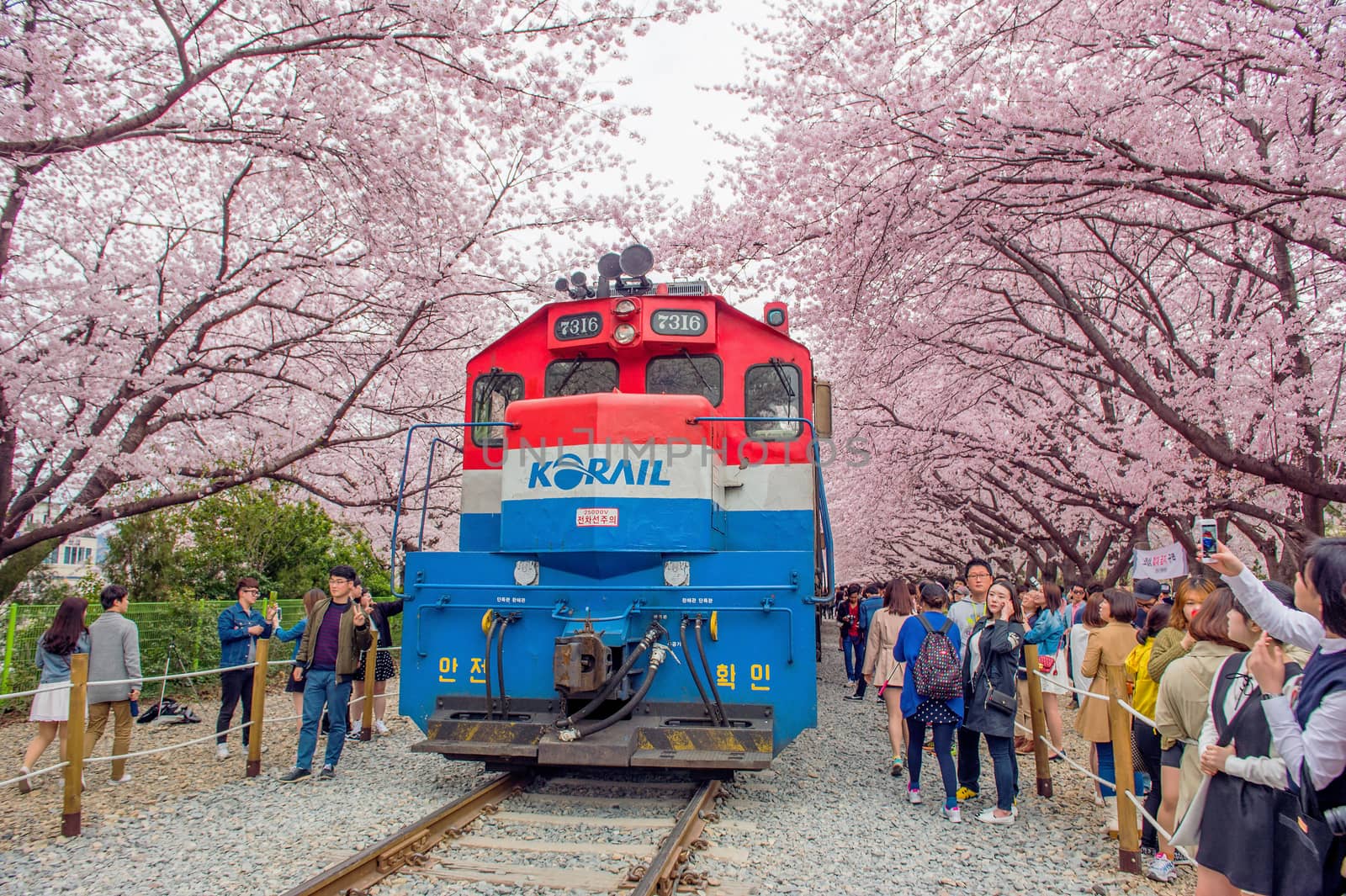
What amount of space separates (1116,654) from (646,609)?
12.6 ft

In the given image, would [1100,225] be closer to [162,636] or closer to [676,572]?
[676,572]

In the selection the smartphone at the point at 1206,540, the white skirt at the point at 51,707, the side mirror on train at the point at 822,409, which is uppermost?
the side mirror on train at the point at 822,409

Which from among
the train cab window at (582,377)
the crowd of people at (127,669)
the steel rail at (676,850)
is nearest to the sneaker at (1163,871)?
the steel rail at (676,850)

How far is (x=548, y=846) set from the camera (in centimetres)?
536

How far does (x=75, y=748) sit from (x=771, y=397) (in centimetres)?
571

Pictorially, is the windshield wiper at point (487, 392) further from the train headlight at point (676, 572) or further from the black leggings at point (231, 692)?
the black leggings at point (231, 692)

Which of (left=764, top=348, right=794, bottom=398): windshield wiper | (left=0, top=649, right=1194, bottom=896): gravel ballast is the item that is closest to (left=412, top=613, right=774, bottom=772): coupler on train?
(left=0, top=649, right=1194, bottom=896): gravel ballast

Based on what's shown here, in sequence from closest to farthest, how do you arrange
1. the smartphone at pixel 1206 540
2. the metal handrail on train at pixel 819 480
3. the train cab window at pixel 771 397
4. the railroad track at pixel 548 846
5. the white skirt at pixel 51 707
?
the smartphone at pixel 1206 540 → the railroad track at pixel 548 846 → the metal handrail on train at pixel 819 480 → the white skirt at pixel 51 707 → the train cab window at pixel 771 397

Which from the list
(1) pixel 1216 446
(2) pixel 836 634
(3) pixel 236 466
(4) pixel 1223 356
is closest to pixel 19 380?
(3) pixel 236 466

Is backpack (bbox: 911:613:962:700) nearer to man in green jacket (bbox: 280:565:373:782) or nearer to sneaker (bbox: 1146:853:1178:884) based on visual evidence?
sneaker (bbox: 1146:853:1178:884)

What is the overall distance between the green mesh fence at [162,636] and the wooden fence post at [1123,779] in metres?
12.2

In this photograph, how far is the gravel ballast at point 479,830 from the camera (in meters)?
4.97

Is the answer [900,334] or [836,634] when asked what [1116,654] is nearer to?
[900,334]

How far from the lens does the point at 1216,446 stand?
9.59 metres
